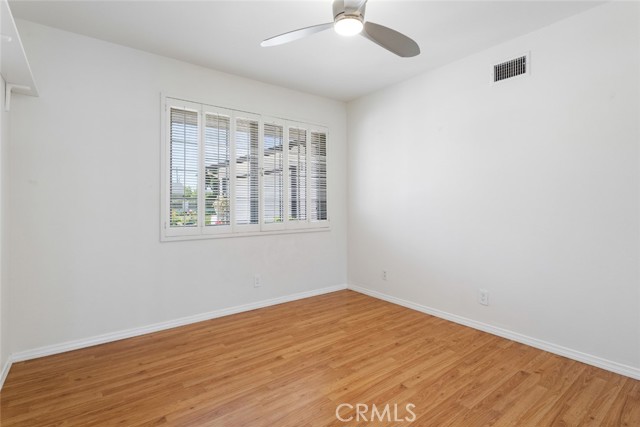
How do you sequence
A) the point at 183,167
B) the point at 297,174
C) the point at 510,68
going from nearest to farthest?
1. the point at 510,68
2. the point at 183,167
3. the point at 297,174

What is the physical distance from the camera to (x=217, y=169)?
3391mm

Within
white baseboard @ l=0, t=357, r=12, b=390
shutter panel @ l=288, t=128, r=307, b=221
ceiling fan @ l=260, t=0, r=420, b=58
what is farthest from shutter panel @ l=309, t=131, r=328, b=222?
white baseboard @ l=0, t=357, r=12, b=390

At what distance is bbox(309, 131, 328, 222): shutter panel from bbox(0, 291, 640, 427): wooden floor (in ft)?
5.51

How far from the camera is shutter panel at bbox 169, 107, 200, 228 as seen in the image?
3.14 meters

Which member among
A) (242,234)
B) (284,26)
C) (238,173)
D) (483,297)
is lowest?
(483,297)

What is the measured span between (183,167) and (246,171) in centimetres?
68

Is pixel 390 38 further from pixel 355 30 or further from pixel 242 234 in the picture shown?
pixel 242 234

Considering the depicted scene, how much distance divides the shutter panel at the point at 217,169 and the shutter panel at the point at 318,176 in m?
1.15

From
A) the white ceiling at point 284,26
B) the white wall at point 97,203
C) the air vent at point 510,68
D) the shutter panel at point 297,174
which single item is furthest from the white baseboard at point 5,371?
the air vent at point 510,68

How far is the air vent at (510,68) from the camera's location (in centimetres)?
273

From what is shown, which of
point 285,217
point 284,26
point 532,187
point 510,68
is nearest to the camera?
point 284,26

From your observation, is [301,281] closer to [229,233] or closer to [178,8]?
[229,233]

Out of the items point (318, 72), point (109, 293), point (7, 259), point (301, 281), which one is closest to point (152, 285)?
point (109, 293)

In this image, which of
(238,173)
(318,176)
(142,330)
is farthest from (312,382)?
(318,176)
